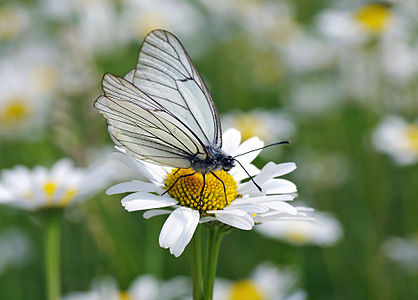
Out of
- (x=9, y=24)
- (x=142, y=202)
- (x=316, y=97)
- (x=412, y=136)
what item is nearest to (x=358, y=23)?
(x=412, y=136)

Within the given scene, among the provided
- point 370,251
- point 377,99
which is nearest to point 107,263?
point 370,251

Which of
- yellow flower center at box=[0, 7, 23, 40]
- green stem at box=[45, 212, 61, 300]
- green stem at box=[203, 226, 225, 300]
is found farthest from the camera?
yellow flower center at box=[0, 7, 23, 40]

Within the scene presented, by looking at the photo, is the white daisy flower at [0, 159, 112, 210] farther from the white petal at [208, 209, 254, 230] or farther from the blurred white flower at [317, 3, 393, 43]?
the blurred white flower at [317, 3, 393, 43]

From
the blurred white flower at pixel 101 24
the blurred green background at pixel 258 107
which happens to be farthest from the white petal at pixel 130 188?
the blurred white flower at pixel 101 24

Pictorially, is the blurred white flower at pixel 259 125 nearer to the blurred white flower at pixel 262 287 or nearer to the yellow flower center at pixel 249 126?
the yellow flower center at pixel 249 126

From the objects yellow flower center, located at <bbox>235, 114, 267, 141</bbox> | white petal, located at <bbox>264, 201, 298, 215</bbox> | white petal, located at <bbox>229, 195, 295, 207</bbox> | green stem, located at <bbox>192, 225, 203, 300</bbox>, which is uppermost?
yellow flower center, located at <bbox>235, 114, 267, 141</bbox>

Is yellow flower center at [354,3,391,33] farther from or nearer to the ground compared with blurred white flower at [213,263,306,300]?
farther from the ground

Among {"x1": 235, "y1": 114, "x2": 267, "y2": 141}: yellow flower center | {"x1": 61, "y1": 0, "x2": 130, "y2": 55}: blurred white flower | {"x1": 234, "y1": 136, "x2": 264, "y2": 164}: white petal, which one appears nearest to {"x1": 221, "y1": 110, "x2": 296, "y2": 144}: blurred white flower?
{"x1": 235, "y1": 114, "x2": 267, "y2": 141}: yellow flower center
